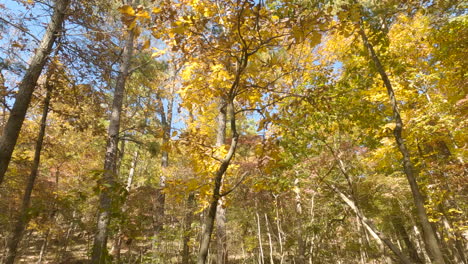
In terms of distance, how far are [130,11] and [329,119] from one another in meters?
4.29

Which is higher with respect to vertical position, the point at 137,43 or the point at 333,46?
the point at 333,46

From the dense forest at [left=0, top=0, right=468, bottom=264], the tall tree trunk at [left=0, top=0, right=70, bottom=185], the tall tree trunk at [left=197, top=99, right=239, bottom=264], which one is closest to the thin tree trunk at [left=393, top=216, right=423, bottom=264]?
the dense forest at [left=0, top=0, right=468, bottom=264]

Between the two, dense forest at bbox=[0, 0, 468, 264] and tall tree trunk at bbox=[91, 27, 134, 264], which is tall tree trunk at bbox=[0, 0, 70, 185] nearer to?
dense forest at bbox=[0, 0, 468, 264]

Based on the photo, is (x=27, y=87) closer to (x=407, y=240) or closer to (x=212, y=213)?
(x=212, y=213)

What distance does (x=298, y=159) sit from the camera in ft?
18.0

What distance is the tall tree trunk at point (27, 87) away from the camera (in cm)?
396

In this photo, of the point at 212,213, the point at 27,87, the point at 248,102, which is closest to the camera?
the point at 212,213

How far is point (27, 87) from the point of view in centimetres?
429

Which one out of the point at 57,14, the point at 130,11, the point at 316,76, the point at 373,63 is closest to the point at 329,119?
the point at 316,76

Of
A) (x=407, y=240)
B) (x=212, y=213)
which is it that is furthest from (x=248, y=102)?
(x=407, y=240)

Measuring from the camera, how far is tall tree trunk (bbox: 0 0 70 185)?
3.96 meters

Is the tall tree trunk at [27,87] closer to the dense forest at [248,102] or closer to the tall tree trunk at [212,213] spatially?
the dense forest at [248,102]

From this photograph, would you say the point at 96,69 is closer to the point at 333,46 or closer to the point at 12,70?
the point at 12,70

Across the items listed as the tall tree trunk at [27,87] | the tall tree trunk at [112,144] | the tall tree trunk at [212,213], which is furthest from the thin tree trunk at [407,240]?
the tall tree trunk at [27,87]
